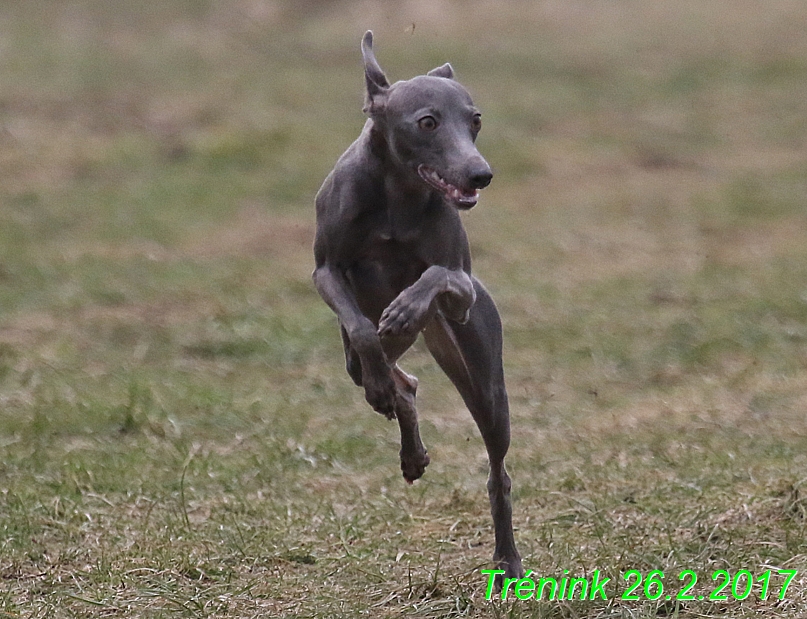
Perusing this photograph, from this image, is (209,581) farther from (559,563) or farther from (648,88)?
(648,88)

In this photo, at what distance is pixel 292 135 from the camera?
1647 centimetres

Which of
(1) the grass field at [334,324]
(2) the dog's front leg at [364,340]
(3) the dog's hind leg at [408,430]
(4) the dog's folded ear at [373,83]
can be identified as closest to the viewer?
(2) the dog's front leg at [364,340]

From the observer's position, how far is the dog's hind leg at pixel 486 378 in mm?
5625

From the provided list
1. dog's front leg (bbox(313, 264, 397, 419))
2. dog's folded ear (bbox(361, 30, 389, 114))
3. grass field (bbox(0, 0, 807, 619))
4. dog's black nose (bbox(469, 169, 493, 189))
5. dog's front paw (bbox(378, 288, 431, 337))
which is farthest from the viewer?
grass field (bbox(0, 0, 807, 619))

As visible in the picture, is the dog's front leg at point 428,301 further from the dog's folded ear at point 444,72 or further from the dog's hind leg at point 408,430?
the dog's folded ear at point 444,72

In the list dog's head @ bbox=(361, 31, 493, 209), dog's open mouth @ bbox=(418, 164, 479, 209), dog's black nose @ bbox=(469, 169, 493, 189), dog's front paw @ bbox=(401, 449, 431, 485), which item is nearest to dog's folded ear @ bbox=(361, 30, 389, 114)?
dog's head @ bbox=(361, 31, 493, 209)

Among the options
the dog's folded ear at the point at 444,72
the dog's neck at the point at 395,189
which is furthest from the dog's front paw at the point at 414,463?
the dog's folded ear at the point at 444,72

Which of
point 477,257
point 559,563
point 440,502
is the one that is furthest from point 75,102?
point 559,563

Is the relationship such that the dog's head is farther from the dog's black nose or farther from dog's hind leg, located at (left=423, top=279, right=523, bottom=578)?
dog's hind leg, located at (left=423, top=279, right=523, bottom=578)

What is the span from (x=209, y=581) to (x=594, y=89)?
14.6 m

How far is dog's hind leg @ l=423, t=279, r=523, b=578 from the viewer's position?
5625mm

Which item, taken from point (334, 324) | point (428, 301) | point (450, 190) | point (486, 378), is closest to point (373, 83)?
point (450, 190)

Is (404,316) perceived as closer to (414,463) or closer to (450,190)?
(450,190)

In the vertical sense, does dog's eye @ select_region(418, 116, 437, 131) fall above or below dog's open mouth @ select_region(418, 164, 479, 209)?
above
